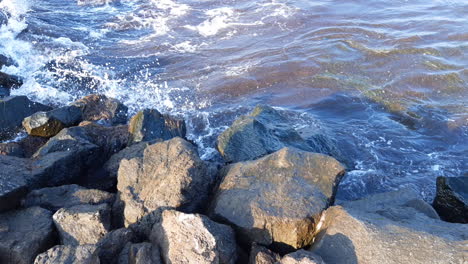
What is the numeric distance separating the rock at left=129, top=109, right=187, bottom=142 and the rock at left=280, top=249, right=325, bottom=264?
323cm

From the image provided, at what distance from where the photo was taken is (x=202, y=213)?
470cm

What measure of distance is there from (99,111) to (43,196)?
9.65ft

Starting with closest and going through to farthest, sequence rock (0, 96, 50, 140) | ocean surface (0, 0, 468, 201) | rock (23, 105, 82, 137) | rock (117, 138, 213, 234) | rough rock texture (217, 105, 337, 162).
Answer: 1. rock (117, 138, 213, 234)
2. rough rock texture (217, 105, 337, 162)
3. rock (23, 105, 82, 137)
4. rock (0, 96, 50, 140)
5. ocean surface (0, 0, 468, 201)

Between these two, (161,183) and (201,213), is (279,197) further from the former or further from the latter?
(161,183)

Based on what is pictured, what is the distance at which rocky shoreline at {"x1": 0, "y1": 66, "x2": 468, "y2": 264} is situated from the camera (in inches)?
152

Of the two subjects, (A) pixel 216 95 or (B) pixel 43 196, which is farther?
(A) pixel 216 95

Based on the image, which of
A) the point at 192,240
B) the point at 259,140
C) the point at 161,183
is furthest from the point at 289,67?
the point at 192,240

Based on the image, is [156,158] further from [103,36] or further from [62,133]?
[103,36]

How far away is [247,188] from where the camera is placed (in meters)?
4.69

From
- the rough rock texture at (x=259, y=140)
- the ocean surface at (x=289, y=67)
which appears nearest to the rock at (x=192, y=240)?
the rough rock texture at (x=259, y=140)

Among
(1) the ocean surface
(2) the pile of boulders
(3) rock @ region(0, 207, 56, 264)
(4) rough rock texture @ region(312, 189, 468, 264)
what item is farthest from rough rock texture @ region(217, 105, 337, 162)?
(3) rock @ region(0, 207, 56, 264)

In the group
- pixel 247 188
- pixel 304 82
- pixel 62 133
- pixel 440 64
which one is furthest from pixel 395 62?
pixel 62 133

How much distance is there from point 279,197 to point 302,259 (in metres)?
0.98

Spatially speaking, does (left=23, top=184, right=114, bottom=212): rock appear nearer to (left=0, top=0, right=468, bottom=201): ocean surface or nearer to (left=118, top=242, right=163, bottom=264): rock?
(left=118, top=242, right=163, bottom=264): rock
